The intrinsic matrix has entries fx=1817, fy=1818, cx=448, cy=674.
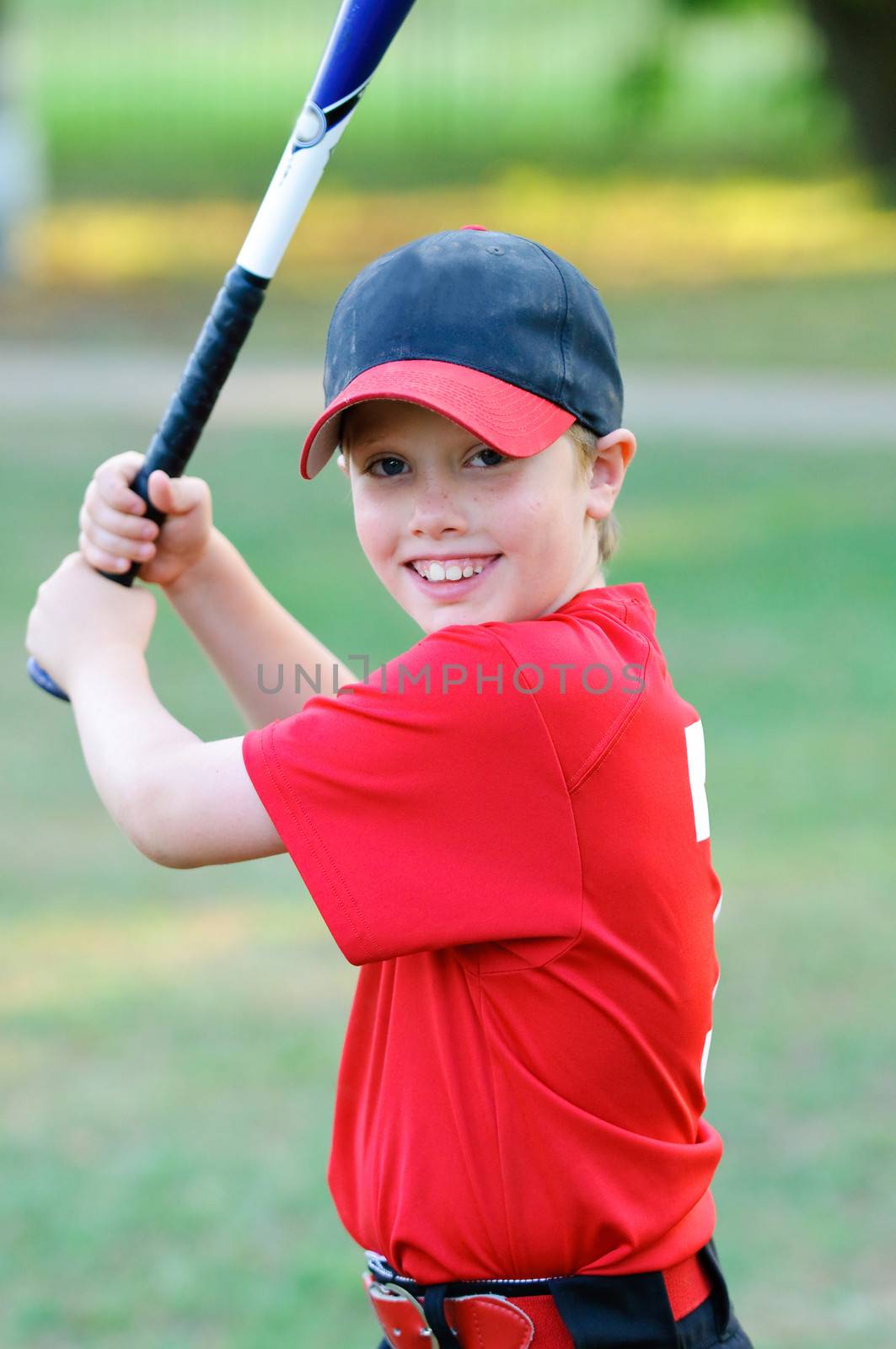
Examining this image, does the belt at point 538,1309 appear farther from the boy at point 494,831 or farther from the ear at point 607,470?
the ear at point 607,470

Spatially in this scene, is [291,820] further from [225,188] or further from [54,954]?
[225,188]

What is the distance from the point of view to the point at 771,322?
16.5 meters

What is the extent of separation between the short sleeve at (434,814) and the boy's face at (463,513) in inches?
5.0

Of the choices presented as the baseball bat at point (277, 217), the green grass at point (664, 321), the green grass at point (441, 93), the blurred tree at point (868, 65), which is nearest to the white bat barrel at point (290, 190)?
the baseball bat at point (277, 217)

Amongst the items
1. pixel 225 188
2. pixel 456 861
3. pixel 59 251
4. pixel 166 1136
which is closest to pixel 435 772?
pixel 456 861

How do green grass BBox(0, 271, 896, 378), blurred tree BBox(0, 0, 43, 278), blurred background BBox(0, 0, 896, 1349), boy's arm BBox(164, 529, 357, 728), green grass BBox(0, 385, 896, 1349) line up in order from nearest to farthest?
boy's arm BBox(164, 529, 357, 728) → green grass BBox(0, 385, 896, 1349) → blurred background BBox(0, 0, 896, 1349) → green grass BBox(0, 271, 896, 378) → blurred tree BBox(0, 0, 43, 278)

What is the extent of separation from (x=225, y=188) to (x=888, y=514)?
17516 millimetres

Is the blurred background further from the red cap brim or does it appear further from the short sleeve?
the red cap brim

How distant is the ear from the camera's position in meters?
1.96

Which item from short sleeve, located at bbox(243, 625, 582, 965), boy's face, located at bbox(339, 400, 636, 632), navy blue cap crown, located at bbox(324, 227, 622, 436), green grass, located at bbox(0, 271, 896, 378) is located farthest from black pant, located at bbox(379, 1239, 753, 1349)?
green grass, located at bbox(0, 271, 896, 378)

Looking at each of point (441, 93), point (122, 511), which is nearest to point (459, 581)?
point (122, 511)

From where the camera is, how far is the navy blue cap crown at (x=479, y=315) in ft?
5.98

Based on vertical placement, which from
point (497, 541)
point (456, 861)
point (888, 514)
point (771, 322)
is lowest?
point (456, 861)

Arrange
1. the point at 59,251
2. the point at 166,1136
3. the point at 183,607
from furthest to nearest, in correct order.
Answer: the point at 59,251 → the point at 166,1136 → the point at 183,607
